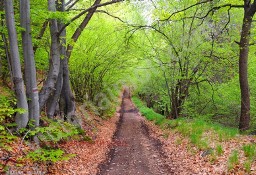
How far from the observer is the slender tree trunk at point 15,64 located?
6.58m

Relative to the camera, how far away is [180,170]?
781 cm

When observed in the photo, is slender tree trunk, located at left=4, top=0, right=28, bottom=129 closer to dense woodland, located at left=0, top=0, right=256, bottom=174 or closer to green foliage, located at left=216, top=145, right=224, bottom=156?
dense woodland, located at left=0, top=0, right=256, bottom=174

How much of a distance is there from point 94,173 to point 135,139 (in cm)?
543

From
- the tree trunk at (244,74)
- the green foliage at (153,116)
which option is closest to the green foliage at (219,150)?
the tree trunk at (244,74)

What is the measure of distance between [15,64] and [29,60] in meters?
0.65

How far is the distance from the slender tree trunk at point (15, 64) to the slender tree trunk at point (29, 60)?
1.32ft

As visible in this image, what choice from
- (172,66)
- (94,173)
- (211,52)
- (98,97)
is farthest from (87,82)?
(94,173)

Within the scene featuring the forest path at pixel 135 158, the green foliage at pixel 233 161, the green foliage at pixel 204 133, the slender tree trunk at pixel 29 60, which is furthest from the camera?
the green foliage at pixel 204 133

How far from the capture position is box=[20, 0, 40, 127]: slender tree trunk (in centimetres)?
721

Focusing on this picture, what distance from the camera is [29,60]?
7.35 m

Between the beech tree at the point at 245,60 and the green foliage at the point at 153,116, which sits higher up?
the beech tree at the point at 245,60

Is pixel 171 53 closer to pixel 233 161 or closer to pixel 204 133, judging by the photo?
pixel 204 133

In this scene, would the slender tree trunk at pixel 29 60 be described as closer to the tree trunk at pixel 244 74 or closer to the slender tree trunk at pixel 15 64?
the slender tree trunk at pixel 15 64

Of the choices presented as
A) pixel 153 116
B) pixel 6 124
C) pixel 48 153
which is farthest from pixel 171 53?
pixel 48 153
